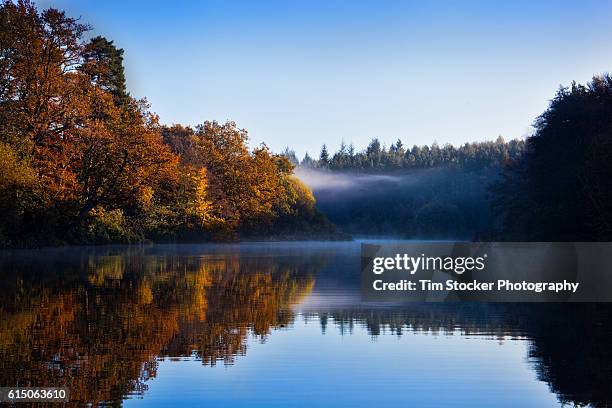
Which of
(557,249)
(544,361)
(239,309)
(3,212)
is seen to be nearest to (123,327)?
(239,309)

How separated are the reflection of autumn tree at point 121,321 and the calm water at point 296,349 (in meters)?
0.04

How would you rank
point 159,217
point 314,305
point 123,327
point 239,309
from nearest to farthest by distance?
point 123,327, point 239,309, point 314,305, point 159,217

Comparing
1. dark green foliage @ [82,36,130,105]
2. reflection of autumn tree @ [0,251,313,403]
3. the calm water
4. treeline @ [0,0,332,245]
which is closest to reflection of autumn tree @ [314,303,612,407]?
the calm water

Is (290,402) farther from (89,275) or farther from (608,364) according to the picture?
(89,275)

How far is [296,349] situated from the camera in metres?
13.3

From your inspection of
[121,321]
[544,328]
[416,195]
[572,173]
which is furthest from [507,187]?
[416,195]

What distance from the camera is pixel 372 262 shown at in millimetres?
45562

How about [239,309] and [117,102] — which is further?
[117,102]

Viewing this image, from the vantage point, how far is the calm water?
9898 mm

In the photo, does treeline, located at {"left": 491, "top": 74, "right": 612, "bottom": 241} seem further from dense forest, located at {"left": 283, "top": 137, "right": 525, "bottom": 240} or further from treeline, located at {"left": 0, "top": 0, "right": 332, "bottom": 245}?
dense forest, located at {"left": 283, "top": 137, "right": 525, "bottom": 240}

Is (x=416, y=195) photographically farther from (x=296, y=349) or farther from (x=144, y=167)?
(x=296, y=349)

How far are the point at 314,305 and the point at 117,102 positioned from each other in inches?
2464

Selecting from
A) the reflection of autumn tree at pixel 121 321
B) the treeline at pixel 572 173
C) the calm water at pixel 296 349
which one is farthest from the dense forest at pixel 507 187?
the calm water at pixel 296 349

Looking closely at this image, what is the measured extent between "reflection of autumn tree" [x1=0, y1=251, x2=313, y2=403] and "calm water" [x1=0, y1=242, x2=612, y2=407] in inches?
1.4
